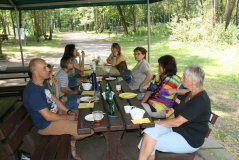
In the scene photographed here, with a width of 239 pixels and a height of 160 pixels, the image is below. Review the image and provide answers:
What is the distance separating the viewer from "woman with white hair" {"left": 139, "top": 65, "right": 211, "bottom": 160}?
10.1 ft

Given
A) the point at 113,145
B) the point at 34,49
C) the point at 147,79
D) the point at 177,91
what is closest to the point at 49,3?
the point at 147,79

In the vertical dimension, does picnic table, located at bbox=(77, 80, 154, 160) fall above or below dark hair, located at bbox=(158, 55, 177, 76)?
below

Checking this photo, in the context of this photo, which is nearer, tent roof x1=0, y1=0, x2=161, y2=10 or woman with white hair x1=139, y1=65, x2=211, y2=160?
woman with white hair x1=139, y1=65, x2=211, y2=160

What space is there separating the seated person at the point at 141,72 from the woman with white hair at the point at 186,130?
198cm

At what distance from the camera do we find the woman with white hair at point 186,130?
308cm

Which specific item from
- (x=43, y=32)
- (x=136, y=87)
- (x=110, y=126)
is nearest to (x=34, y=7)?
(x=136, y=87)

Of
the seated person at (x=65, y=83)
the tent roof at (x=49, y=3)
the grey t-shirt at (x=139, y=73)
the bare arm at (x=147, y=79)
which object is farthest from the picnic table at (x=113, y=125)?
the tent roof at (x=49, y=3)

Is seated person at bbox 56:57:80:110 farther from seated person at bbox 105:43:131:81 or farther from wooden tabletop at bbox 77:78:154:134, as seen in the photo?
seated person at bbox 105:43:131:81

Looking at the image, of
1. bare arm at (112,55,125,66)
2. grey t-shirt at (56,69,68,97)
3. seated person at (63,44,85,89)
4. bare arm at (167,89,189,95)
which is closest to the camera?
bare arm at (167,89,189,95)

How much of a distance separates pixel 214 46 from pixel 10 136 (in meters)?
15.0

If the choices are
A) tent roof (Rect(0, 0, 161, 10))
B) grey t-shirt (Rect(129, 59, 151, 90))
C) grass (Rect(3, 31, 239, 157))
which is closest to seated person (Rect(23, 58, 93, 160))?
grey t-shirt (Rect(129, 59, 151, 90))

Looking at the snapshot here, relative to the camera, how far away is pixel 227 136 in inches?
193

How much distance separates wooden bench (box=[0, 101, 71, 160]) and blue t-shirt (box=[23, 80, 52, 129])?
0.38ft

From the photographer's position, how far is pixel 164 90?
13.7ft
